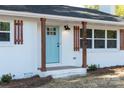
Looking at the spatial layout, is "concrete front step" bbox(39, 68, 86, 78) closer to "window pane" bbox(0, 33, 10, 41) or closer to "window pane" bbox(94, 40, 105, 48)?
"window pane" bbox(0, 33, 10, 41)

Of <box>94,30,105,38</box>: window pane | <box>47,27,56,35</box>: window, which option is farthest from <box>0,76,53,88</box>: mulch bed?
<box>94,30,105,38</box>: window pane

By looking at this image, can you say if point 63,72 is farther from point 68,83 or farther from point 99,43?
point 99,43

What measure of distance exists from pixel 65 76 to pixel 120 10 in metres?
27.3

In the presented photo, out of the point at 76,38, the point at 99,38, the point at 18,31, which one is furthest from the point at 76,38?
the point at 18,31

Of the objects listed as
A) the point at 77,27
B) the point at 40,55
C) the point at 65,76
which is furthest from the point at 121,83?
the point at 77,27

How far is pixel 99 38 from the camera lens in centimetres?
1791

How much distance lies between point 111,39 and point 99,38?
1.10 m

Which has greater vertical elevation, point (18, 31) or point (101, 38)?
point (18, 31)

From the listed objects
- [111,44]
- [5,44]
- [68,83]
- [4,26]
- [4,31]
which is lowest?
[68,83]

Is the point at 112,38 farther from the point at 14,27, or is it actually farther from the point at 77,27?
the point at 14,27

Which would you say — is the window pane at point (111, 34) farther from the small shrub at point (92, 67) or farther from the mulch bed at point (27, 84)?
the mulch bed at point (27, 84)

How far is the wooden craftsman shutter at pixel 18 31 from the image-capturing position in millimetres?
13237

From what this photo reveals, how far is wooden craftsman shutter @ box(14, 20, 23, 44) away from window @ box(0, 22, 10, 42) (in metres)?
0.33

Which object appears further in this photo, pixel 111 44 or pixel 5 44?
pixel 111 44
